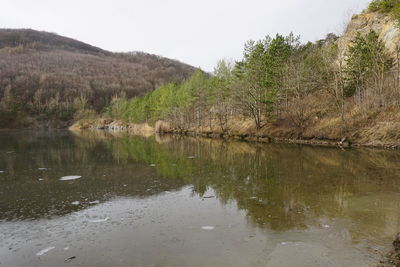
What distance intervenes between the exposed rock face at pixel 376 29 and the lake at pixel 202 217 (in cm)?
3133

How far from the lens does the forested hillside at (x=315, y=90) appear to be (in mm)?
29109

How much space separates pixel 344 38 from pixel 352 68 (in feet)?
51.2

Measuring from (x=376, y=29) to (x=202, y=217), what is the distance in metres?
50.2

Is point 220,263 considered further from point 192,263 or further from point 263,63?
point 263,63

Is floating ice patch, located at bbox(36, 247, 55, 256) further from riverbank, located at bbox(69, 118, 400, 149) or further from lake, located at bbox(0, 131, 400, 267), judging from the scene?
riverbank, located at bbox(69, 118, 400, 149)

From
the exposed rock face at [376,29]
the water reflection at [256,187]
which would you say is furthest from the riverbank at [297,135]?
the exposed rock face at [376,29]

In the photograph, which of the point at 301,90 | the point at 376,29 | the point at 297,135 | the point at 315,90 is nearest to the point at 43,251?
the point at 297,135

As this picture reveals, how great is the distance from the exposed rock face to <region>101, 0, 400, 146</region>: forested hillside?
0.16 m

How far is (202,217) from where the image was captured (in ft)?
28.9

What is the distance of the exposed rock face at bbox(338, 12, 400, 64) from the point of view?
39500 millimetres

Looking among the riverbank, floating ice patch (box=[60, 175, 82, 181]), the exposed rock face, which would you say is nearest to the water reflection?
floating ice patch (box=[60, 175, 82, 181])

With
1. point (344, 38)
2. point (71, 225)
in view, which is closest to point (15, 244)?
point (71, 225)

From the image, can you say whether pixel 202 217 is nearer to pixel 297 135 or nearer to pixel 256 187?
pixel 256 187

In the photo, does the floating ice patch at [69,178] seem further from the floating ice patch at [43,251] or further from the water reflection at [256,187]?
the floating ice patch at [43,251]
